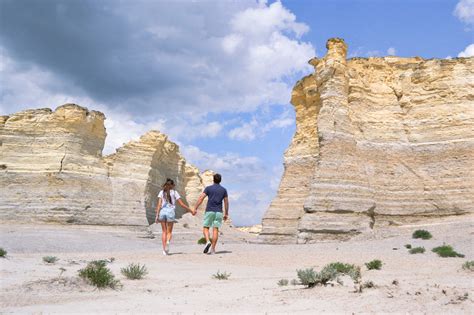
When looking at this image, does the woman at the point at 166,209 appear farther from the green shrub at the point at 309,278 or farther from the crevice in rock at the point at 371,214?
the crevice in rock at the point at 371,214

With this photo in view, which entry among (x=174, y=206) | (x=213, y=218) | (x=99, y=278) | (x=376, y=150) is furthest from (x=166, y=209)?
(x=376, y=150)

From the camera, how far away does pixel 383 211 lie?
2178 centimetres

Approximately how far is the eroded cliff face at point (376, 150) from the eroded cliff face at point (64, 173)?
11612mm

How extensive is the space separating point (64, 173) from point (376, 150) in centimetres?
1882

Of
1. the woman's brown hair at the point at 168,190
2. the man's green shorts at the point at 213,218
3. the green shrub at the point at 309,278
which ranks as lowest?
the green shrub at the point at 309,278

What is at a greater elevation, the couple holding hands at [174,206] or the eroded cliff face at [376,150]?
the eroded cliff face at [376,150]

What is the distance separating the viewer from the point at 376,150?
899 inches

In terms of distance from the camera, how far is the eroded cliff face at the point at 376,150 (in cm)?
2100

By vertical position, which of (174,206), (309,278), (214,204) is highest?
(214,204)

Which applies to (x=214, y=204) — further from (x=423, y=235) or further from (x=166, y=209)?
(x=423, y=235)

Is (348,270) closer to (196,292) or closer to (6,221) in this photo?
(196,292)

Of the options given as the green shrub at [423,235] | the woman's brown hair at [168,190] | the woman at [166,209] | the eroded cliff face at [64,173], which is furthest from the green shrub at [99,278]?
the eroded cliff face at [64,173]

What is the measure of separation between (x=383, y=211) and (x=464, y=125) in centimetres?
576

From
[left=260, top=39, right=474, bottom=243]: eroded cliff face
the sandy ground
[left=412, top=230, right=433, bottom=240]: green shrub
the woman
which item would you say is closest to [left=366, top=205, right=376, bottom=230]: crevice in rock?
[left=260, top=39, right=474, bottom=243]: eroded cliff face
